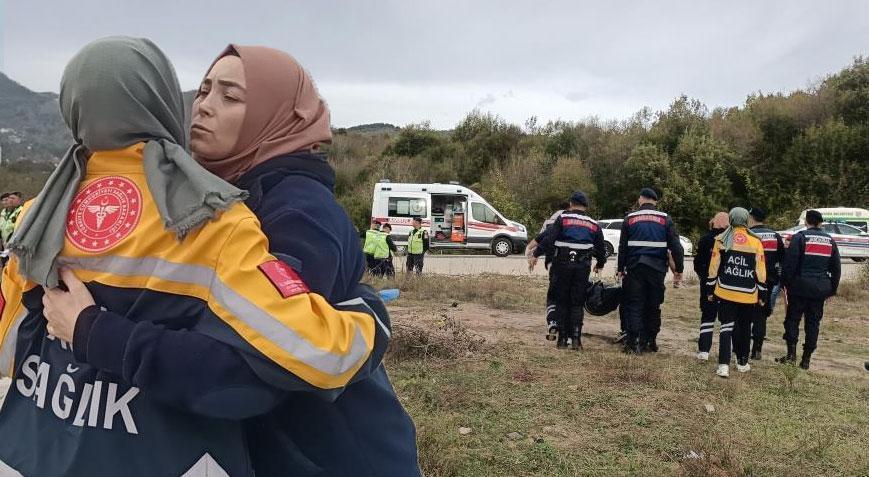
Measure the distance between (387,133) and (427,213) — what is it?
30427 millimetres

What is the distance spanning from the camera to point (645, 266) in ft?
23.2

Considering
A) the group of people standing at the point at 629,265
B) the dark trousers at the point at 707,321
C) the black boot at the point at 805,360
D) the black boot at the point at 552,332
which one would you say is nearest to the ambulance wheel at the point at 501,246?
the black boot at the point at 552,332

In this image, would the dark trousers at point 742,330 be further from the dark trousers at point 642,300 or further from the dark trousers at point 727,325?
the dark trousers at point 642,300

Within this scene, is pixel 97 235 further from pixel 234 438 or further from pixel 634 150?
pixel 634 150

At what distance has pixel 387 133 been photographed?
162 ft

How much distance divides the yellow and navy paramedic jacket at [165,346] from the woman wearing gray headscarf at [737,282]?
6033 millimetres

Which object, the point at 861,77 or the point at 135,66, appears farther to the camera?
the point at 861,77

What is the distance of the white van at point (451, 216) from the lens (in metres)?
20.0

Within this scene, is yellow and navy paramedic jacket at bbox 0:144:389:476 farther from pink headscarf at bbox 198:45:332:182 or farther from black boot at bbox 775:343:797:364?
black boot at bbox 775:343:797:364

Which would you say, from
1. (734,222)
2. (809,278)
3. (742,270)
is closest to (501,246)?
(809,278)

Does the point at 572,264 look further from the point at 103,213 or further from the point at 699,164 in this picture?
the point at 699,164

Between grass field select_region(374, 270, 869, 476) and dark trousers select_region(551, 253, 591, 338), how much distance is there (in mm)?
316

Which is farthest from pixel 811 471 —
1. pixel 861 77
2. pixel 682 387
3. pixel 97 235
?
pixel 861 77

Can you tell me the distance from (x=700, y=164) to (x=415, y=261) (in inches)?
771
